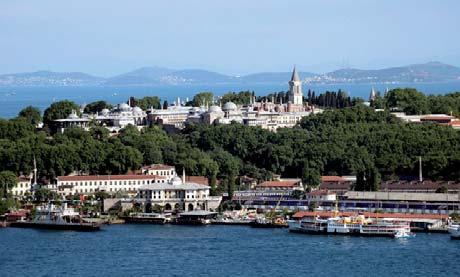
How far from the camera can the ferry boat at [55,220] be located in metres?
36.8

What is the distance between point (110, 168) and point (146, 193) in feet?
12.4

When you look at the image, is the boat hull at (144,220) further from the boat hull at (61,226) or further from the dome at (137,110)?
the dome at (137,110)

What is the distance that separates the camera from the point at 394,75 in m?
161

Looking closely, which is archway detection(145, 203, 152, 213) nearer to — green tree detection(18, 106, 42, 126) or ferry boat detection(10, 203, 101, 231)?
ferry boat detection(10, 203, 101, 231)

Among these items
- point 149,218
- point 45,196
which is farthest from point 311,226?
point 45,196

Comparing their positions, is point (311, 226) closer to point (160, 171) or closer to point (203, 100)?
point (160, 171)

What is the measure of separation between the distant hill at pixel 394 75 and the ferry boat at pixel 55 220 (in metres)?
118

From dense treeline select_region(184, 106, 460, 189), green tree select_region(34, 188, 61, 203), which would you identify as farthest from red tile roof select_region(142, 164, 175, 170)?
green tree select_region(34, 188, 61, 203)

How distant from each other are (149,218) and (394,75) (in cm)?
12421

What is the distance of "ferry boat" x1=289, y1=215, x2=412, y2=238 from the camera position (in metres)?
34.0

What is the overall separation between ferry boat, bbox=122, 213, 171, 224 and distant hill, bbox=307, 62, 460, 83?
384 ft

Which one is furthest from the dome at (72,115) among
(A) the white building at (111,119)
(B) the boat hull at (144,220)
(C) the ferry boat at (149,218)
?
(B) the boat hull at (144,220)

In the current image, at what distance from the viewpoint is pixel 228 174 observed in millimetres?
44438

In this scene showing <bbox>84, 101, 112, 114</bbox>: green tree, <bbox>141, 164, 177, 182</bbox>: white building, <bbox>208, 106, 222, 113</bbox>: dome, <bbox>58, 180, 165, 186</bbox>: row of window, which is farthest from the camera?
<bbox>84, 101, 112, 114</bbox>: green tree
